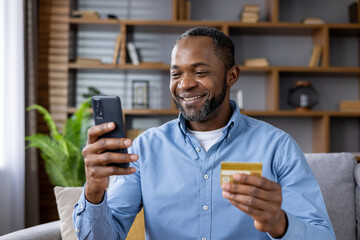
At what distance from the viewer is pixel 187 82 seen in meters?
1.28

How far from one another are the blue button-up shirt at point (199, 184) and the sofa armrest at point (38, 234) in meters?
0.49

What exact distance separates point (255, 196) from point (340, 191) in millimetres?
1105

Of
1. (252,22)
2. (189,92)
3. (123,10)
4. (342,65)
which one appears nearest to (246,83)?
(252,22)

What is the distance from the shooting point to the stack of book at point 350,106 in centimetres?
345

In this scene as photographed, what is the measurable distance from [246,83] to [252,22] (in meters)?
0.55

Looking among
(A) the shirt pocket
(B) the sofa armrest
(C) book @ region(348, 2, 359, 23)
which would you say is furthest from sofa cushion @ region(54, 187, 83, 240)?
(C) book @ region(348, 2, 359, 23)

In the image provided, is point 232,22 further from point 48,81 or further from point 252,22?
point 48,81

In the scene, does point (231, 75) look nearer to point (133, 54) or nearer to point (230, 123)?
point (230, 123)

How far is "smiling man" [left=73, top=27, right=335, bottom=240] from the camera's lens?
3.80ft

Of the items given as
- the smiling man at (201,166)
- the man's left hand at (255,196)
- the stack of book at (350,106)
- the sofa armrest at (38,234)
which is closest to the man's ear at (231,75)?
the smiling man at (201,166)

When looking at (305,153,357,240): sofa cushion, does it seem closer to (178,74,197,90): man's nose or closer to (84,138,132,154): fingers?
(178,74,197,90): man's nose

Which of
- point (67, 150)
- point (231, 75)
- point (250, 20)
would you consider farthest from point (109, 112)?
point (250, 20)

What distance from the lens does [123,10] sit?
143 inches

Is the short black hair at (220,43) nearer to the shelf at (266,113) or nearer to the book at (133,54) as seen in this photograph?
the shelf at (266,113)
